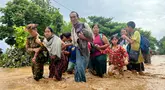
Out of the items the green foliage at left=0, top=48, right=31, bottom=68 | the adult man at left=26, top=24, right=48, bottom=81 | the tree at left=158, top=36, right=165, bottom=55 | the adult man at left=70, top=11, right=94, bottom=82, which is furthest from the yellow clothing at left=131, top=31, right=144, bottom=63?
the tree at left=158, top=36, right=165, bottom=55

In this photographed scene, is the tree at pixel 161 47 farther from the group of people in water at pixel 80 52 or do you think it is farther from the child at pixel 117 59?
the child at pixel 117 59

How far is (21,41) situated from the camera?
1539 centimetres

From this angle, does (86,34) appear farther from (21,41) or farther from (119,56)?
(21,41)

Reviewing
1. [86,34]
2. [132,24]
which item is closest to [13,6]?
[132,24]

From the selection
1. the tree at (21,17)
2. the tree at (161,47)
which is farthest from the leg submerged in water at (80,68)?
the tree at (161,47)

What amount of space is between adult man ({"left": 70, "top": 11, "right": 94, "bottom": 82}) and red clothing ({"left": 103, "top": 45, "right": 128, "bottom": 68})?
154cm

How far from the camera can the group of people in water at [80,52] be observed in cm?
582

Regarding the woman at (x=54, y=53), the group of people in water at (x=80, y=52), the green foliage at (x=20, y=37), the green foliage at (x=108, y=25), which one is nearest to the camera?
the group of people in water at (x=80, y=52)

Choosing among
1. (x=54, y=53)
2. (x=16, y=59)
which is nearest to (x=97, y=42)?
(x=54, y=53)

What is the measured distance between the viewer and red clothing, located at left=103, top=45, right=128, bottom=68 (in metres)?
7.28

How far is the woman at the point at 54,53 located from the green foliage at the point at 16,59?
31.2ft

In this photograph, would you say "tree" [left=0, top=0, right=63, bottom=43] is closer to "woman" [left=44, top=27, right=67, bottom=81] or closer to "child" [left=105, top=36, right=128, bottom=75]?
"child" [left=105, top=36, right=128, bottom=75]

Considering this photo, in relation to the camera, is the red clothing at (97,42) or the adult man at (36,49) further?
the red clothing at (97,42)

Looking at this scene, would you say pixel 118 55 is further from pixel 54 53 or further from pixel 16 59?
pixel 16 59
